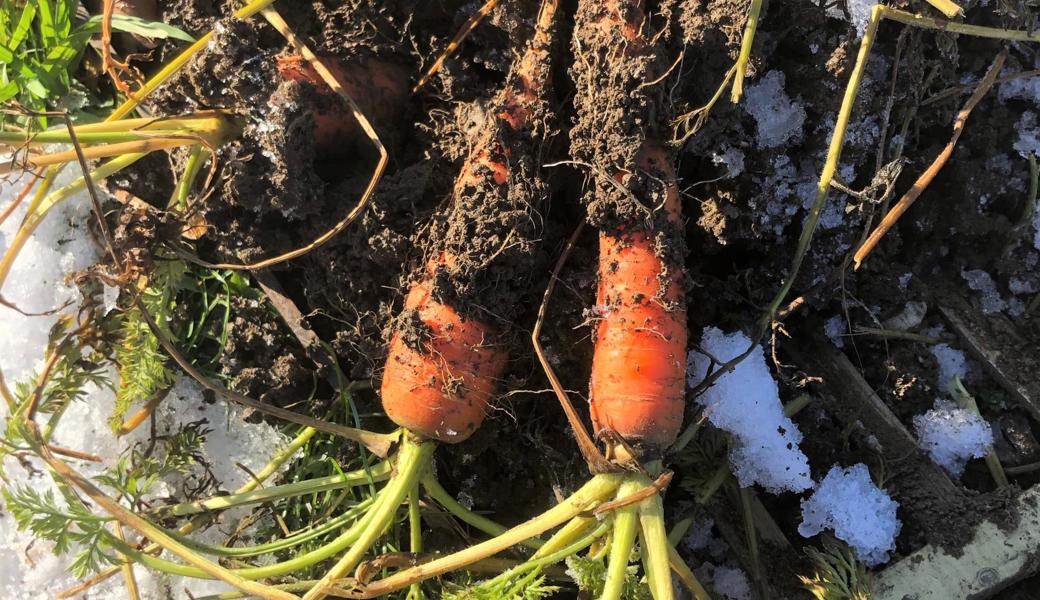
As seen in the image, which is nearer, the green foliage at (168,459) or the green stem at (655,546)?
the green stem at (655,546)

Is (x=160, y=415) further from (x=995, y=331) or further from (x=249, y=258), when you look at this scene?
(x=995, y=331)

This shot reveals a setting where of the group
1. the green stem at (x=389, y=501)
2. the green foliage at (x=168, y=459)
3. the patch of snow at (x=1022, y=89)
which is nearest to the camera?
the green stem at (x=389, y=501)

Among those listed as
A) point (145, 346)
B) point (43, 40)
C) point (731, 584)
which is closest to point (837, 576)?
point (731, 584)

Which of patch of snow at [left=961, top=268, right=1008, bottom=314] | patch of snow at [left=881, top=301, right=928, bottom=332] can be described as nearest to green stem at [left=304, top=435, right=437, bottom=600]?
patch of snow at [left=881, top=301, right=928, bottom=332]

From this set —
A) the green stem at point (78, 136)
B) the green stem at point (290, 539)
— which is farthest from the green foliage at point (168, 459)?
the green stem at point (78, 136)

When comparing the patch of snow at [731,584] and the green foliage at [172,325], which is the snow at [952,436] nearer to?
the patch of snow at [731,584]

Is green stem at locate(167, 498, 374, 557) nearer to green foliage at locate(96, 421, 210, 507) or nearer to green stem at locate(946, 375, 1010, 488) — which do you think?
green foliage at locate(96, 421, 210, 507)

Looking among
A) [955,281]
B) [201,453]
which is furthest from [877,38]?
[201,453]

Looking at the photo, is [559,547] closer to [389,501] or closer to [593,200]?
[389,501]
